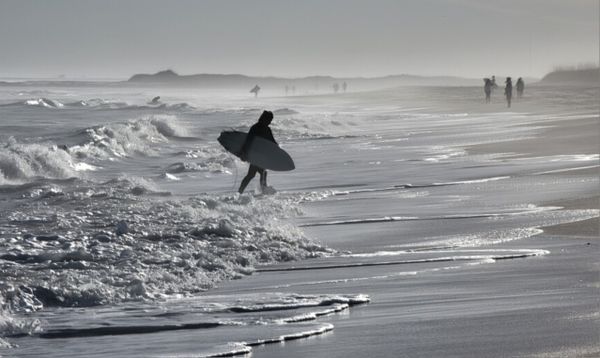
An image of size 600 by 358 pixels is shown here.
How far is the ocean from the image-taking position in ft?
28.3

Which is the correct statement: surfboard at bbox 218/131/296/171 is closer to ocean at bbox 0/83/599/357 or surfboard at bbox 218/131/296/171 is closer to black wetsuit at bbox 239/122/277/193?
black wetsuit at bbox 239/122/277/193

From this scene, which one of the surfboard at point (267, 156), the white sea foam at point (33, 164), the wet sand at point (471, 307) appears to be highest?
the surfboard at point (267, 156)

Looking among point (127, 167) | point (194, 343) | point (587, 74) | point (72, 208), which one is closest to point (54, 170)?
point (127, 167)

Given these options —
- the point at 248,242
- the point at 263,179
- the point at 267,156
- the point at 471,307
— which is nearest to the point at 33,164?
the point at 267,156

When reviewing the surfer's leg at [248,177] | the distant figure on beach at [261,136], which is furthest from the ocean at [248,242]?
the distant figure on beach at [261,136]

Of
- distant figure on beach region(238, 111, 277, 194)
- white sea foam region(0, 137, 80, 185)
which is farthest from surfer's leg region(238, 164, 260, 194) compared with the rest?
white sea foam region(0, 137, 80, 185)

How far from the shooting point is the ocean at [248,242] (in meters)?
8.62

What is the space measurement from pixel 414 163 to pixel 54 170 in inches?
307

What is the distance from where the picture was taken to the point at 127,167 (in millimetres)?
29766

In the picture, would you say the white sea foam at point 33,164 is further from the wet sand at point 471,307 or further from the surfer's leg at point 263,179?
the wet sand at point 471,307

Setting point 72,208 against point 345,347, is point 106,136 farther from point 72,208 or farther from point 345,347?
point 345,347

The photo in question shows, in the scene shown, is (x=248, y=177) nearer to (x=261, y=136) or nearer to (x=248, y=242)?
(x=261, y=136)

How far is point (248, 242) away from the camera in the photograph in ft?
41.7

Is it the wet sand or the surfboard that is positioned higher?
the surfboard
